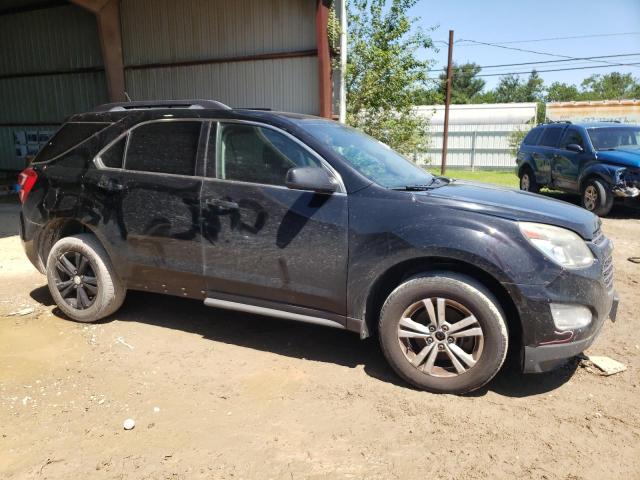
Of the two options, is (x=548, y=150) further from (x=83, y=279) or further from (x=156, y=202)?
(x=83, y=279)

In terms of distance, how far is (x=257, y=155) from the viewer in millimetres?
3781

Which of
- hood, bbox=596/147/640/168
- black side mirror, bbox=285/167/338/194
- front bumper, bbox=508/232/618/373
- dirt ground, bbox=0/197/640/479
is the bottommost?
dirt ground, bbox=0/197/640/479

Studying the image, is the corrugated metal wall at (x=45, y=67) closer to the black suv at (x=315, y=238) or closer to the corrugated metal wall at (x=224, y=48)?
the corrugated metal wall at (x=224, y=48)

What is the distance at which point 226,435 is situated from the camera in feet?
9.53

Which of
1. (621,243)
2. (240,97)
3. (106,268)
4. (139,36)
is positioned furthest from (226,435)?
(139,36)

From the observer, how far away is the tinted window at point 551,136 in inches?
462

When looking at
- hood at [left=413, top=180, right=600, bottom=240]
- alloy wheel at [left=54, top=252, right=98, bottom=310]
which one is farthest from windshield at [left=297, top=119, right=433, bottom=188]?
alloy wheel at [left=54, top=252, right=98, bottom=310]

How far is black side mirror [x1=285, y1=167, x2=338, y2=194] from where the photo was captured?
11.0ft

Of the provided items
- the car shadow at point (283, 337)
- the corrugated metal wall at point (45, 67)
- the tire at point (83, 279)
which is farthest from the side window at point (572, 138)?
the corrugated metal wall at point (45, 67)

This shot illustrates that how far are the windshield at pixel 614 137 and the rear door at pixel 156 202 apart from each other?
944 cm

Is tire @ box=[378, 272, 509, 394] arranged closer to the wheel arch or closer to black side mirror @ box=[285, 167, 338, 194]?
the wheel arch

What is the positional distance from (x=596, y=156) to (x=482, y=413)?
28.9ft

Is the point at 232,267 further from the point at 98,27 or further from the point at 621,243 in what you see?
the point at 98,27

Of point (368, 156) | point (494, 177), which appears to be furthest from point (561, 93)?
point (368, 156)
